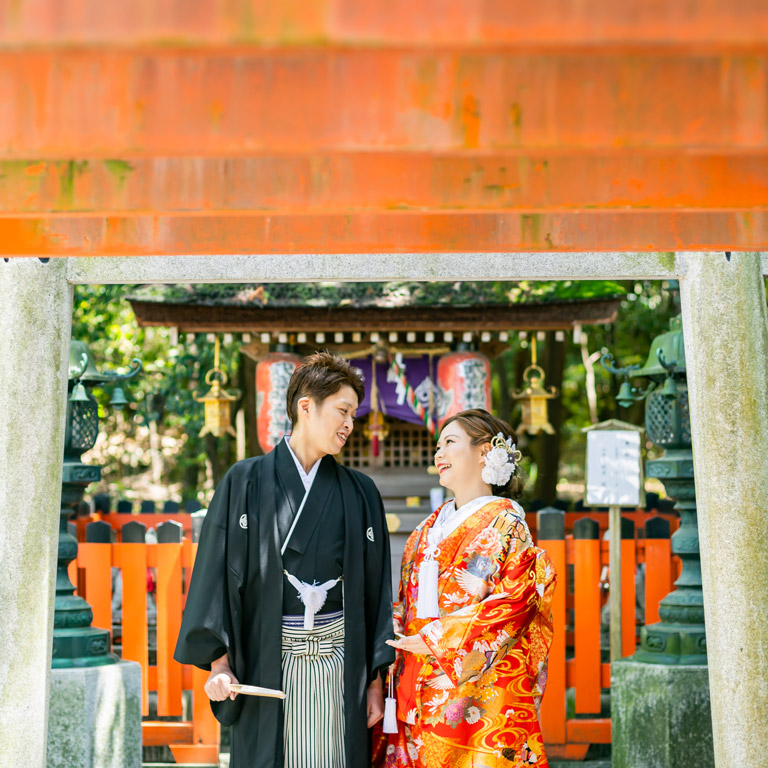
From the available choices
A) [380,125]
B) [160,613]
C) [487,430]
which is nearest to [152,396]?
[160,613]

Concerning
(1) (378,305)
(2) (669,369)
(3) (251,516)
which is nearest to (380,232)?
(3) (251,516)

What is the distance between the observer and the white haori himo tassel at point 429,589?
3426 millimetres

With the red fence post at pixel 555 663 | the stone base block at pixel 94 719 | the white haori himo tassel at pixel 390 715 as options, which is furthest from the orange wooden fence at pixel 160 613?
the white haori himo tassel at pixel 390 715

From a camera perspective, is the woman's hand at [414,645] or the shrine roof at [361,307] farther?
the shrine roof at [361,307]

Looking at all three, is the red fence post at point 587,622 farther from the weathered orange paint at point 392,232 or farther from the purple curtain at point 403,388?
the weathered orange paint at point 392,232

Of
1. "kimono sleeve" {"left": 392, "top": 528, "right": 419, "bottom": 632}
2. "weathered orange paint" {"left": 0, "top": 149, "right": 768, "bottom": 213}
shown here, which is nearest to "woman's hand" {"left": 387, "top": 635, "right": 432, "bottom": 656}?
"kimono sleeve" {"left": 392, "top": 528, "right": 419, "bottom": 632}

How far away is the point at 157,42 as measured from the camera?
889mm

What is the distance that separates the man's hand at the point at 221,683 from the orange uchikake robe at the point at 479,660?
2.35ft

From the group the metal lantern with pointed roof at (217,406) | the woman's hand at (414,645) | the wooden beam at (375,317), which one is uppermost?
the wooden beam at (375,317)

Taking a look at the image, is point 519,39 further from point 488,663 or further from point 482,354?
point 482,354

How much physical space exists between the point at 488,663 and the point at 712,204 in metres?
2.31

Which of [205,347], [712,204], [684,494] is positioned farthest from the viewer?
[205,347]

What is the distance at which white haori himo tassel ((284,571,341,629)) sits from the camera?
10.3 ft

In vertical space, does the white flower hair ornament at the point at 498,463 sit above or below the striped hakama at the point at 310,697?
above
